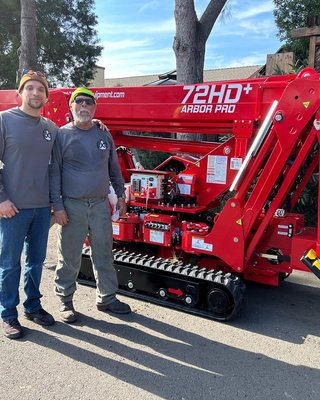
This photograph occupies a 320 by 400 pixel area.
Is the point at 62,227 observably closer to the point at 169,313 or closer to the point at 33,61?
the point at 169,313

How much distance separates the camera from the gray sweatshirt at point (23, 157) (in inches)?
140

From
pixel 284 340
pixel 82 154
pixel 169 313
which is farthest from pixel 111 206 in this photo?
pixel 284 340

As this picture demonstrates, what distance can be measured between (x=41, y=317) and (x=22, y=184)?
1.23 m

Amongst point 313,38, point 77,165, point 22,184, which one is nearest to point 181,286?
point 77,165

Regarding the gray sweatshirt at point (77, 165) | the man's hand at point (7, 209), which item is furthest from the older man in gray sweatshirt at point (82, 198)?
the man's hand at point (7, 209)

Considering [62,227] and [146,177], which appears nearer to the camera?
[62,227]

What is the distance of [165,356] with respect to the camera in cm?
350

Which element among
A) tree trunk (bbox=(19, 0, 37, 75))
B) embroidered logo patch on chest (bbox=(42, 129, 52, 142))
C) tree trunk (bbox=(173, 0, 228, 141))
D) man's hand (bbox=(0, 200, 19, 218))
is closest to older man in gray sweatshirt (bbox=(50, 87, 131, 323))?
embroidered logo patch on chest (bbox=(42, 129, 52, 142))

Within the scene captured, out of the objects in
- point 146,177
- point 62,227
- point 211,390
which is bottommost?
point 211,390

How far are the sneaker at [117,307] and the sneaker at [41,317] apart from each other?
51 centimetres

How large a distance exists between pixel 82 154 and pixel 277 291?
2710 millimetres

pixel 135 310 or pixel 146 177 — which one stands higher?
pixel 146 177

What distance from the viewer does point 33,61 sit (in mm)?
10812

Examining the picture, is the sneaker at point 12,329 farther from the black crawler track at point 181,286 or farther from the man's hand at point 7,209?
the black crawler track at point 181,286
